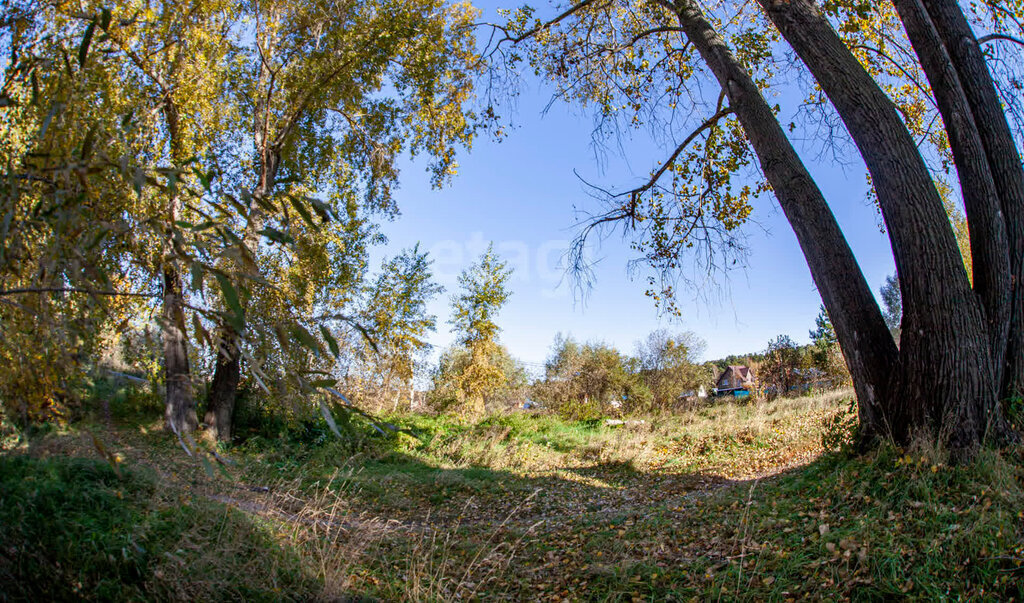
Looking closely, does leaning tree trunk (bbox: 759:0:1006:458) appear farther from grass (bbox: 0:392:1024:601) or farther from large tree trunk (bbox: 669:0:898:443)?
grass (bbox: 0:392:1024:601)

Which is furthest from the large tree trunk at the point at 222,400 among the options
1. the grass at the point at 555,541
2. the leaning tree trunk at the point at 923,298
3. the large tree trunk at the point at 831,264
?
the leaning tree trunk at the point at 923,298

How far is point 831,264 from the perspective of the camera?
4543 mm

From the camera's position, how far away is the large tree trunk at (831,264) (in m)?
4.42

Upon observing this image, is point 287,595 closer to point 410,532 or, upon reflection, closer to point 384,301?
point 410,532

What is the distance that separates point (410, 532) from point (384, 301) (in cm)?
1164

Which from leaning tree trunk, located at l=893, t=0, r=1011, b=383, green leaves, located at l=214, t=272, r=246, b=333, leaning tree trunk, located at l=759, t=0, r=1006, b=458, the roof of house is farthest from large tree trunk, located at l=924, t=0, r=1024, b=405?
the roof of house

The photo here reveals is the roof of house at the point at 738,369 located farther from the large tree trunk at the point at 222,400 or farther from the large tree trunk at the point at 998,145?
the large tree trunk at the point at 998,145

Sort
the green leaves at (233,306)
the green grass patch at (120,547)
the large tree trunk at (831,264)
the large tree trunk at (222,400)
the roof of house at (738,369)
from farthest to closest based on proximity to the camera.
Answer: the roof of house at (738,369)
the large tree trunk at (222,400)
the large tree trunk at (831,264)
the green grass patch at (120,547)
the green leaves at (233,306)

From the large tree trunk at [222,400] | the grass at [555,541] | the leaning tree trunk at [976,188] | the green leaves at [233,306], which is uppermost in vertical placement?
the leaning tree trunk at [976,188]

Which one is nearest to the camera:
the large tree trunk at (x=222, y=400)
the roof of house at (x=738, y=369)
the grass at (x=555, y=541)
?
the grass at (x=555, y=541)

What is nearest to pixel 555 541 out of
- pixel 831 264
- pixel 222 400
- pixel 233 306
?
pixel 831 264

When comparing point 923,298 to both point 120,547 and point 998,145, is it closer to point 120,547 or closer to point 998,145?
point 998,145

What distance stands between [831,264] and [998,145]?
1.65 meters

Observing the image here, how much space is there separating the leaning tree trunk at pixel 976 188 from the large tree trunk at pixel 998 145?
0.10 metres
